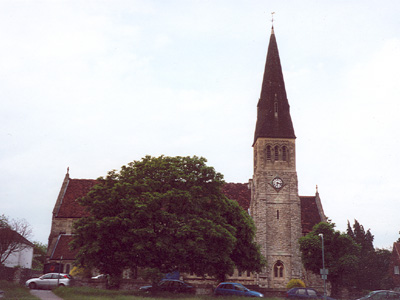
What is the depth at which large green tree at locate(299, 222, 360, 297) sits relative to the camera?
145 feet

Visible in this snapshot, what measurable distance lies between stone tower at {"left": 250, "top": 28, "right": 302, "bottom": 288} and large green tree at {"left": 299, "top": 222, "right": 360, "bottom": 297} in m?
3.78

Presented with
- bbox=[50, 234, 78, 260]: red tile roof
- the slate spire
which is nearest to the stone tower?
the slate spire

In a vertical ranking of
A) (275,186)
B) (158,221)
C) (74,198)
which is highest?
(275,186)

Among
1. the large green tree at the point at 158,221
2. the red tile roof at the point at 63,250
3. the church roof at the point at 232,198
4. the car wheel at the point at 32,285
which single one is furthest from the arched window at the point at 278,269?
the car wheel at the point at 32,285

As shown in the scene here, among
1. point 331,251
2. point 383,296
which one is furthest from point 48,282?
point 331,251

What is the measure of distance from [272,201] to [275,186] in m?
1.93

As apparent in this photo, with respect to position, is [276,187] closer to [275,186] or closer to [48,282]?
[275,186]

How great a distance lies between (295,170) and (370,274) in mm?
15747

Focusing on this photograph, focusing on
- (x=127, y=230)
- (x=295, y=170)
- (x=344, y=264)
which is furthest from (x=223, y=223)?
(x=295, y=170)

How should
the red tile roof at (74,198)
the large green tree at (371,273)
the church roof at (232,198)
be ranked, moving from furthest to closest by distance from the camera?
the church roof at (232,198), the red tile roof at (74,198), the large green tree at (371,273)

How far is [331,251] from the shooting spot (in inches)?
1800

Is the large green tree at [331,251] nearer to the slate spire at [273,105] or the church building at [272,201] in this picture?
the church building at [272,201]

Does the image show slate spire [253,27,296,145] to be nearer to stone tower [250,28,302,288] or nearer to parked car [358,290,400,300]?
stone tower [250,28,302,288]

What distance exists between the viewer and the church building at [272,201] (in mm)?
49594
